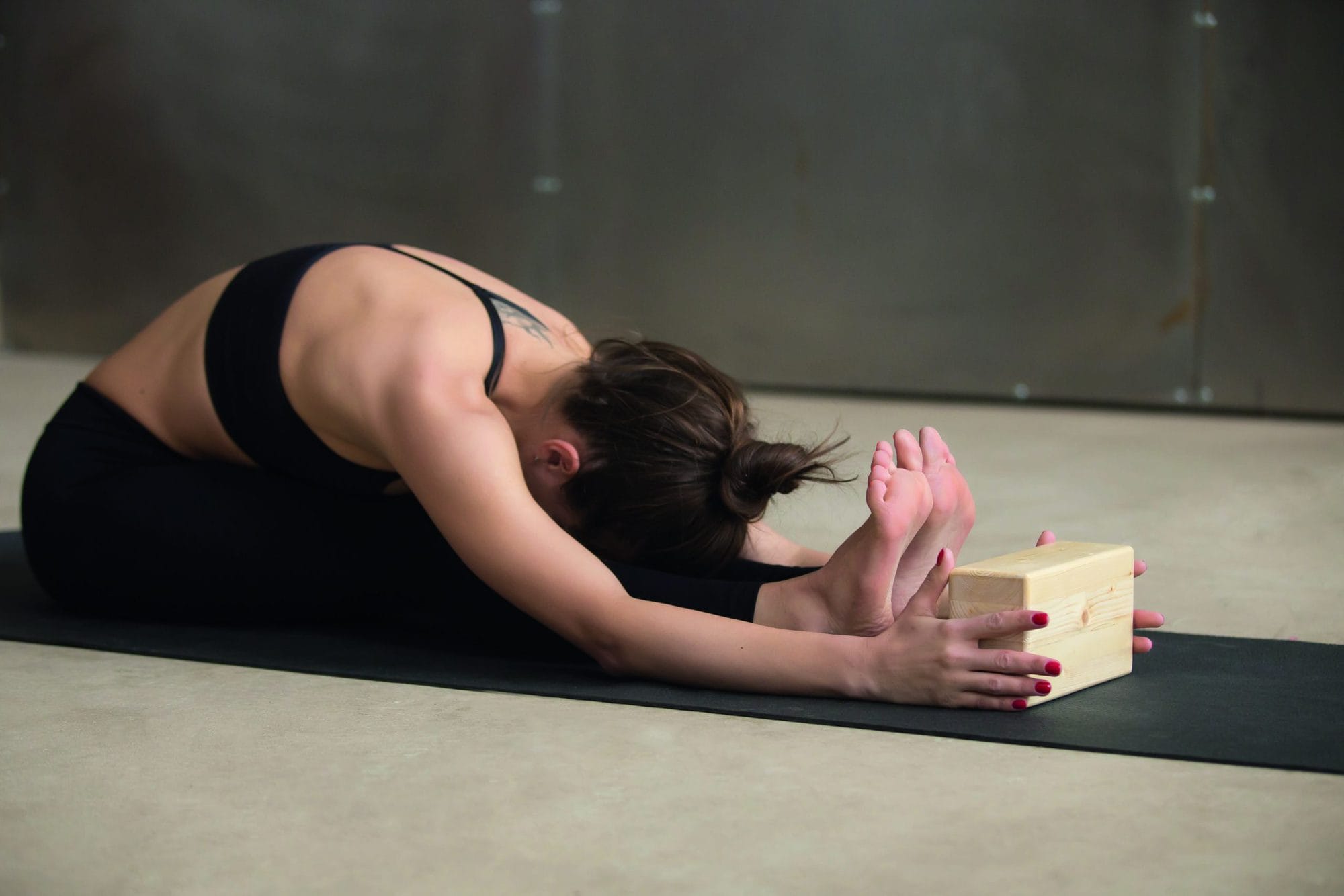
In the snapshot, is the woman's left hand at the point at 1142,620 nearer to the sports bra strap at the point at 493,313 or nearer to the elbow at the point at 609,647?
the elbow at the point at 609,647

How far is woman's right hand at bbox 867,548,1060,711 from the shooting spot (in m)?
1.54

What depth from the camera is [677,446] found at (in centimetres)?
173

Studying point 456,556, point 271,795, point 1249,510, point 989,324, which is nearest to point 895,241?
point 989,324

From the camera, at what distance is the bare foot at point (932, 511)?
1.71 metres

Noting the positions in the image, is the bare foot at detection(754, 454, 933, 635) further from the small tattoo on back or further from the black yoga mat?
the small tattoo on back

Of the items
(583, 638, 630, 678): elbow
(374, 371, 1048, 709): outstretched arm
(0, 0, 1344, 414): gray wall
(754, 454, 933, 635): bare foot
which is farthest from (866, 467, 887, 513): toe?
(0, 0, 1344, 414): gray wall

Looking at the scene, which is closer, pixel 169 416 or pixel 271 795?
pixel 271 795

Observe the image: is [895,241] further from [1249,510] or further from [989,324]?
[1249,510]

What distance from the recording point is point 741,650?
1636 mm

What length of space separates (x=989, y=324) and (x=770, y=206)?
90 cm

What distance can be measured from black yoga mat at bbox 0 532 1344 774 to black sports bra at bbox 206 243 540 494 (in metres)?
0.24

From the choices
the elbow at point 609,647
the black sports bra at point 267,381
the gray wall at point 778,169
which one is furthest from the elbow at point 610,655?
the gray wall at point 778,169

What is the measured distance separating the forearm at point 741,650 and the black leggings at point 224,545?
0.93 feet

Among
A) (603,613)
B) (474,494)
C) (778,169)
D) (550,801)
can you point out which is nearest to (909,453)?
(603,613)
